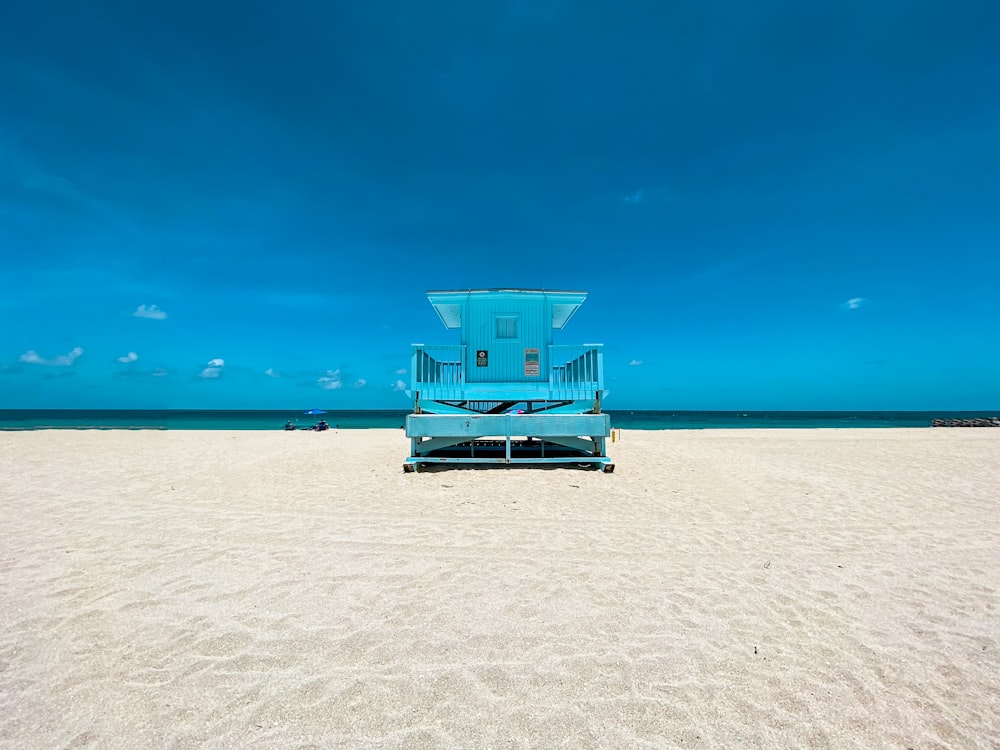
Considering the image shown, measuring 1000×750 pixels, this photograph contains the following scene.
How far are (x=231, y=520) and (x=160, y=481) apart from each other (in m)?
4.92

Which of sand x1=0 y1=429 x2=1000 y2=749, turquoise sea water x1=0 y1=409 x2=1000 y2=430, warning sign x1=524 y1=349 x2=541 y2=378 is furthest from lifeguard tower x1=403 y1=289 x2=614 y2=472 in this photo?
turquoise sea water x1=0 y1=409 x2=1000 y2=430

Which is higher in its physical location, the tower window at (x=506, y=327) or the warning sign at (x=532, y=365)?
the tower window at (x=506, y=327)

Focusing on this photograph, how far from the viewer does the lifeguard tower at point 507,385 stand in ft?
37.7

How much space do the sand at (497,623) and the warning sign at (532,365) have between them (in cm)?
492

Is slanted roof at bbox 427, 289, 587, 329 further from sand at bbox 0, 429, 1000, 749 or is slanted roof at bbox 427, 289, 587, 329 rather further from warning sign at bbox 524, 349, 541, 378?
sand at bbox 0, 429, 1000, 749

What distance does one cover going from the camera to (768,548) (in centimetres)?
605

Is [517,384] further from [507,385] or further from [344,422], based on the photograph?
[344,422]

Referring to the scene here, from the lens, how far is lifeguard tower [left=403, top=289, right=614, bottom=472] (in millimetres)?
11500

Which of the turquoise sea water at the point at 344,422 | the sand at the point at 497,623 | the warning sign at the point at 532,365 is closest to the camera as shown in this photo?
the sand at the point at 497,623

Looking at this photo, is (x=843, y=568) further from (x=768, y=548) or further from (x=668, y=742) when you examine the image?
(x=668, y=742)

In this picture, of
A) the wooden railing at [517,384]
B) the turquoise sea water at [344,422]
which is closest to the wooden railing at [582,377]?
the wooden railing at [517,384]

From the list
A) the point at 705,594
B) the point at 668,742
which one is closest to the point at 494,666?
the point at 668,742

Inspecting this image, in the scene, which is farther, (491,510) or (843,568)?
(491,510)

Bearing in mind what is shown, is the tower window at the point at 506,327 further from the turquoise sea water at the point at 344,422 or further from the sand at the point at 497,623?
the turquoise sea water at the point at 344,422
